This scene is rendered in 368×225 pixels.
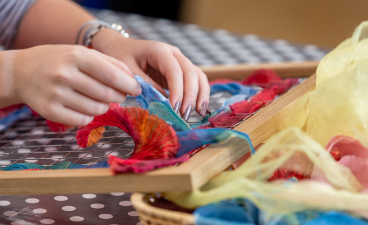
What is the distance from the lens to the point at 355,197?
23 cm

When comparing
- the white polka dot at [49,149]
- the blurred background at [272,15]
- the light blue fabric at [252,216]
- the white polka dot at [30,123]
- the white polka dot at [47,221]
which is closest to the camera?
the light blue fabric at [252,216]

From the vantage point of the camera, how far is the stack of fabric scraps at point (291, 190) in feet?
0.77

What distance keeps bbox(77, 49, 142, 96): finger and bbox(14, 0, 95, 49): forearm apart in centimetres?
Result: 36

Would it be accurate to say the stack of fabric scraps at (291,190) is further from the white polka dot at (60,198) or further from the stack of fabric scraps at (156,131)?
the white polka dot at (60,198)

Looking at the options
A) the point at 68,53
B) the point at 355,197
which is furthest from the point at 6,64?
the point at 355,197

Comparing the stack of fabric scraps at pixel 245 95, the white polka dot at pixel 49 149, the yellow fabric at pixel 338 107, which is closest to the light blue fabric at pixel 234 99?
the stack of fabric scraps at pixel 245 95

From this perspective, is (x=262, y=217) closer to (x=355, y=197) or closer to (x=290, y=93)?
(x=355, y=197)

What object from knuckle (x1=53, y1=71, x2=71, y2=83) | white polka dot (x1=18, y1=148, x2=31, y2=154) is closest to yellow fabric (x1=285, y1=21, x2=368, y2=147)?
knuckle (x1=53, y1=71, x2=71, y2=83)

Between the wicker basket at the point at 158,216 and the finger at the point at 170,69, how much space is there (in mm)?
137

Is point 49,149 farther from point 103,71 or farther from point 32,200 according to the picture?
point 103,71

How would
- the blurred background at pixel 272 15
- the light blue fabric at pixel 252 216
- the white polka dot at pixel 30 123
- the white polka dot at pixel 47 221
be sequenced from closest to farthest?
the light blue fabric at pixel 252 216, the white polka dot at pixel 47 221, the white polka dot at pixel 30 123, the blurred background at pixel 272 15

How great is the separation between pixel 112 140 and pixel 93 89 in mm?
203

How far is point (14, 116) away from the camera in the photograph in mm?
596

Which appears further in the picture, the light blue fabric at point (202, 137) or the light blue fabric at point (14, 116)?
the light blue fabric at point (14, 116)
